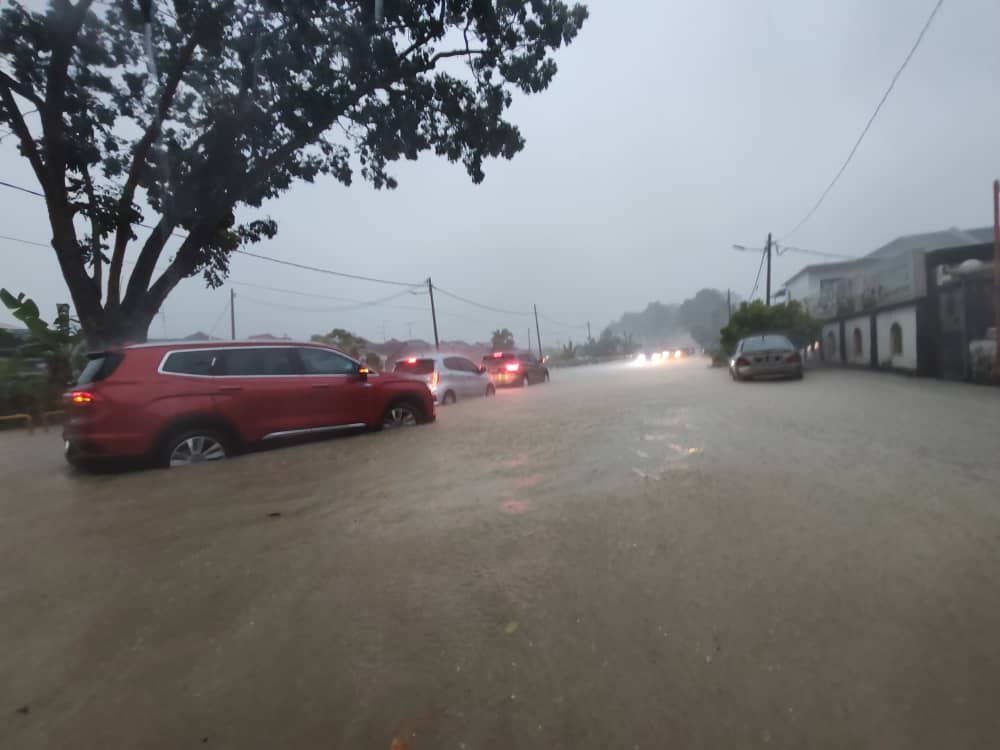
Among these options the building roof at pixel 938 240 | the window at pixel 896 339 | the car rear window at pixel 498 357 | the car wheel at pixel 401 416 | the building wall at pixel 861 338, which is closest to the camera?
the car wheel at pixel 401 416

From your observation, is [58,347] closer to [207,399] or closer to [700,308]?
[207,399]

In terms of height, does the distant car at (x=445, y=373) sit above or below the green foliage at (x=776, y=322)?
below

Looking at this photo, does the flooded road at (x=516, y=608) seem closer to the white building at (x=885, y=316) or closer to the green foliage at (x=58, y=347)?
the green foliage at (x=58, y=347)

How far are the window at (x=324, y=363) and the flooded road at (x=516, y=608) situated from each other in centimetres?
223

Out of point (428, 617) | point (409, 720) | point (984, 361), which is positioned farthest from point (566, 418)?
point (984, 361)

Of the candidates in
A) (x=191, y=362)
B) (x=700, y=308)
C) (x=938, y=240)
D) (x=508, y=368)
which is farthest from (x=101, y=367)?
(x=700, y=308)

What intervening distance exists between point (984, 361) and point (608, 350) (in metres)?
71.6

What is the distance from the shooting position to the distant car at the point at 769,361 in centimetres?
1720

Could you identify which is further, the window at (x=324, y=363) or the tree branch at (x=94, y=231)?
the tree branch at (x=94, y=231)

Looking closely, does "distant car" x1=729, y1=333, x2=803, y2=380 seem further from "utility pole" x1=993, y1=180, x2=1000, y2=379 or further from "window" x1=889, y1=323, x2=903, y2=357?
"utility pole" x1=993, y1=180, x2=1000, y2=379

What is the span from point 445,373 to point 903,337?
14886 millimetres

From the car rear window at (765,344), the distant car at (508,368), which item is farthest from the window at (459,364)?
the car rear window at (765,344)

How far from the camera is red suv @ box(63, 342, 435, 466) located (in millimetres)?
5828

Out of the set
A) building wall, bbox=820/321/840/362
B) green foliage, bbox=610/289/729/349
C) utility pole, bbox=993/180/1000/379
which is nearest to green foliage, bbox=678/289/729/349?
green foliage, bbox=610/289/729/349
